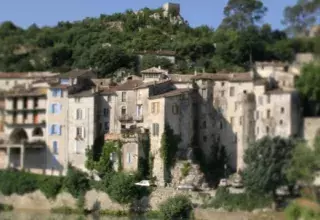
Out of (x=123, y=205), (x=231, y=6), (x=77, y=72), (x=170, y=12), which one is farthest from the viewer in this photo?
(x=170, y=12)

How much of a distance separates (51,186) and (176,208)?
6.87 meters

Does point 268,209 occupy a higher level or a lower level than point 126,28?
lower

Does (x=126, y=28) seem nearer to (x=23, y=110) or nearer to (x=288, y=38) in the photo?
(x=23, y=110)

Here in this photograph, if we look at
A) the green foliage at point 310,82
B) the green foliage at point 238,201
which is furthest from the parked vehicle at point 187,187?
the green foliage at point 310,82

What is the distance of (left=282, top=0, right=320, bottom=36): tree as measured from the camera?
89.3 ft

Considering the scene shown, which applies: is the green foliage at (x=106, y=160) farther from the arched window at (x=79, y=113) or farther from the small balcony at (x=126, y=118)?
the arched window at (x=79, y=113)

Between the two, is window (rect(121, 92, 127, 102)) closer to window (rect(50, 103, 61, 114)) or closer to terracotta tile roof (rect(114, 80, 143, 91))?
terracotta tile roof (rect(114, 80, 143, 91))

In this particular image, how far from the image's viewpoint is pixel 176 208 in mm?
35469

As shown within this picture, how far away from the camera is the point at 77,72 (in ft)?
146

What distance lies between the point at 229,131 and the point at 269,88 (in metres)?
5.38

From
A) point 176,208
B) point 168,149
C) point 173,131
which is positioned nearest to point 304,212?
point 176,208

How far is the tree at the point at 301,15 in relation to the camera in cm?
2722

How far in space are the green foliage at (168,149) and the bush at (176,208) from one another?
2.73m

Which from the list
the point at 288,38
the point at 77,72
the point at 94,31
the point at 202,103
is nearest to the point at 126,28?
the point at 94,31
